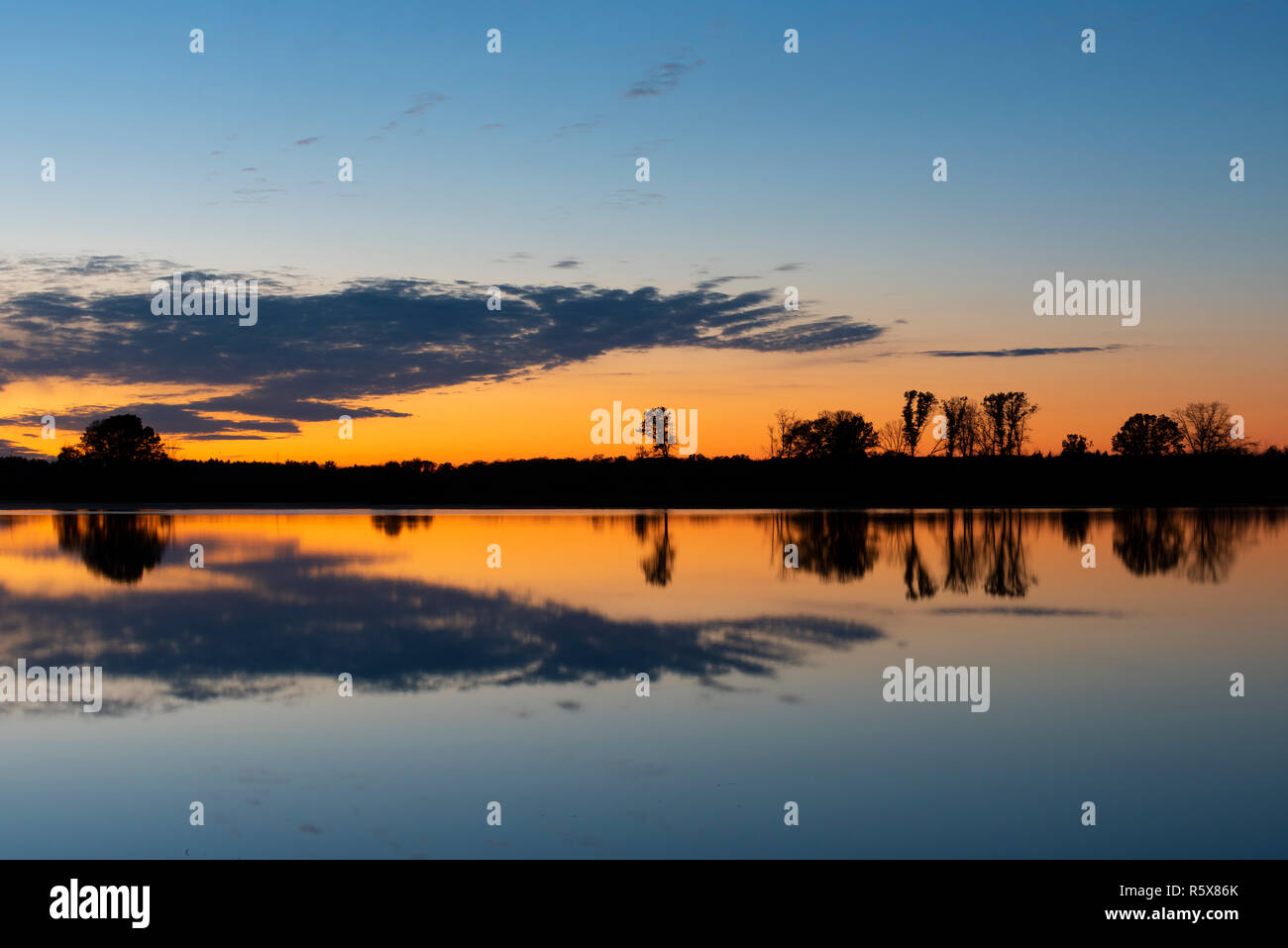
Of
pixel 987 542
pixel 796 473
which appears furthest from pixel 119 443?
pixel 987 542

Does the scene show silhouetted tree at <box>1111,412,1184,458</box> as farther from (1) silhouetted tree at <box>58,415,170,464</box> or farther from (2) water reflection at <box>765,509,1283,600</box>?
(1) silhouetted tree at <box>58,415,170,464</box>

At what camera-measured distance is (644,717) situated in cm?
1075

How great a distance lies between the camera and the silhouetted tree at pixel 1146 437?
124500 mm

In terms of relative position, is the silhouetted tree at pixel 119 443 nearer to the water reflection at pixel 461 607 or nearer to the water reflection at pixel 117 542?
the water reflection at pixel 117 542

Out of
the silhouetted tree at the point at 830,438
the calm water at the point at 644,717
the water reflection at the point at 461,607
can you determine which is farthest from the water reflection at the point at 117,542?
the silhouetted tree at the point at 830,438

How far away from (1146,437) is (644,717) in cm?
13753

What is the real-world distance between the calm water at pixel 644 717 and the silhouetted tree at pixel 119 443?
4974 inches

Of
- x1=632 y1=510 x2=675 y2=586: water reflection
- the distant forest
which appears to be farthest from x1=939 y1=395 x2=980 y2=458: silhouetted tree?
x1=632 y1=510 x2=675 y2=586: water reflection

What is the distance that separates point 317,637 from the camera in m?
15.7

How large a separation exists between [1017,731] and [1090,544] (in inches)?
1014

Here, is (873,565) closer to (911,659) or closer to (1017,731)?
(911,659)

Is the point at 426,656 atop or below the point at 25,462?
below

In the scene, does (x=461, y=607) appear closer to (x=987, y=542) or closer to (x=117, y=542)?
(x=987, y=542)
